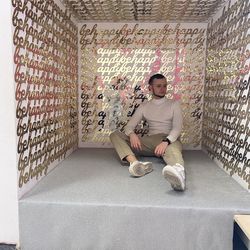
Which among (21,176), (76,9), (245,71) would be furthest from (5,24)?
(245,71)

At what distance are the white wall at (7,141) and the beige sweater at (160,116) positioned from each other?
133 centimetres

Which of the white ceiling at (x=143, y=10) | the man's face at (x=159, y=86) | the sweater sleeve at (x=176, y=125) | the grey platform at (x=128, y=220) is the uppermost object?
the white ceiling at (x=143, y=10)

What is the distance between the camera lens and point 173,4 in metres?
2.80

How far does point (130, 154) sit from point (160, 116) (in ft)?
2.09

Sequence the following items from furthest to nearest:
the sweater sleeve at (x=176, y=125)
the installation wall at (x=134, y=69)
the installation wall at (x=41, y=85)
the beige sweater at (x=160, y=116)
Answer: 1. the installation wall at (x=134, y=69)
2. the beige sweater at (x=160, y=116)
3. the sweater sleeve at (x=176, y=125)
4. the installation wall at (x=41, y=85)

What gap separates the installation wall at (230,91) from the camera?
2.11 metres

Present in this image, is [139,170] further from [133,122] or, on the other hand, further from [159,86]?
[159,86]

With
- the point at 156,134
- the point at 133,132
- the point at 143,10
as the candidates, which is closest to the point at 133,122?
the point at 133,132

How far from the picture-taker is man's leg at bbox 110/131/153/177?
2318 millimetres

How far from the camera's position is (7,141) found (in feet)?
5.97

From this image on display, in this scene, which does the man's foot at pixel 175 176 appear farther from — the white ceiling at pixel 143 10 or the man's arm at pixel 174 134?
the white ceiling at pixel 143 10

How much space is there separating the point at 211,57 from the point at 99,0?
51.2 inches

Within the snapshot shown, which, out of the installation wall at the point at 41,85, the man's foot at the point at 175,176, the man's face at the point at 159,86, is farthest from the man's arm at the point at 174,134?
the installation wall at the point at 41,85

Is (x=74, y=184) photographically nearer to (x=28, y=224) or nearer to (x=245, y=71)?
(x=28, y=224)
